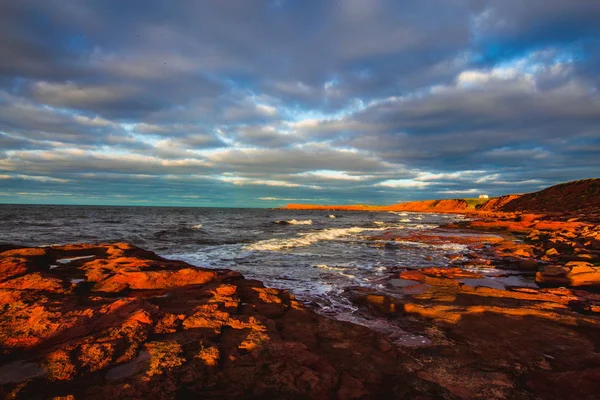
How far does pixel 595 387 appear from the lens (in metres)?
4.56

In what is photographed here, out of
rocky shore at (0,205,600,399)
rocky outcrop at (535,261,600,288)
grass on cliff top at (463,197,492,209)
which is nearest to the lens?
rocky shore at (0,205,600,399)

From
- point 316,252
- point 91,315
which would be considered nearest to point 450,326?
point 91,315

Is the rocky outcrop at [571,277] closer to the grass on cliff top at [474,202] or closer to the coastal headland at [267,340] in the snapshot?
the coastal headland at [267,340]

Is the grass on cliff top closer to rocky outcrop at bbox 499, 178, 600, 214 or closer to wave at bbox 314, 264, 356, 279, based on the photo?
rocky outcrop at bbox 499, 178, 600, 214

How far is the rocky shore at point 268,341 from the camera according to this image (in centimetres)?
425

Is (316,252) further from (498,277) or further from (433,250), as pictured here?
(498,277)

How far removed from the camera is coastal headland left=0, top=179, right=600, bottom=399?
4.26 meters

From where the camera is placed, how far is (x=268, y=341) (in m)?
5.40

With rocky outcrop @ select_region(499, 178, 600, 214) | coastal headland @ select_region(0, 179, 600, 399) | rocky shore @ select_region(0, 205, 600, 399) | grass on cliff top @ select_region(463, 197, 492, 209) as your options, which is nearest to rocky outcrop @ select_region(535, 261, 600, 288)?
coastal headland @ select_region(0, 179, 600, 399)

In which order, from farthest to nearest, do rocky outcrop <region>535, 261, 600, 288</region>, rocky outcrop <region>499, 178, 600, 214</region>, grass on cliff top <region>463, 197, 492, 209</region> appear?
grass on cliff top <region>463, 197, 492, 209</region>
rocky outcrop <region>499, 178, 600, 214</region>
rocky outcrop <region>535, 261, 600, 288</region>

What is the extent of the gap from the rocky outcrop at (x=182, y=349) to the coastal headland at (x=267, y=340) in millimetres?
22

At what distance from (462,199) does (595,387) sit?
183958mm

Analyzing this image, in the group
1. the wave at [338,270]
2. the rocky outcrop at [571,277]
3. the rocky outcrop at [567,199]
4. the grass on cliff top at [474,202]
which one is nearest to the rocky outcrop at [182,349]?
the wave at [338,270]

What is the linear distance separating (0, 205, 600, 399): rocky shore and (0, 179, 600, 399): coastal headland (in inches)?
0.9
